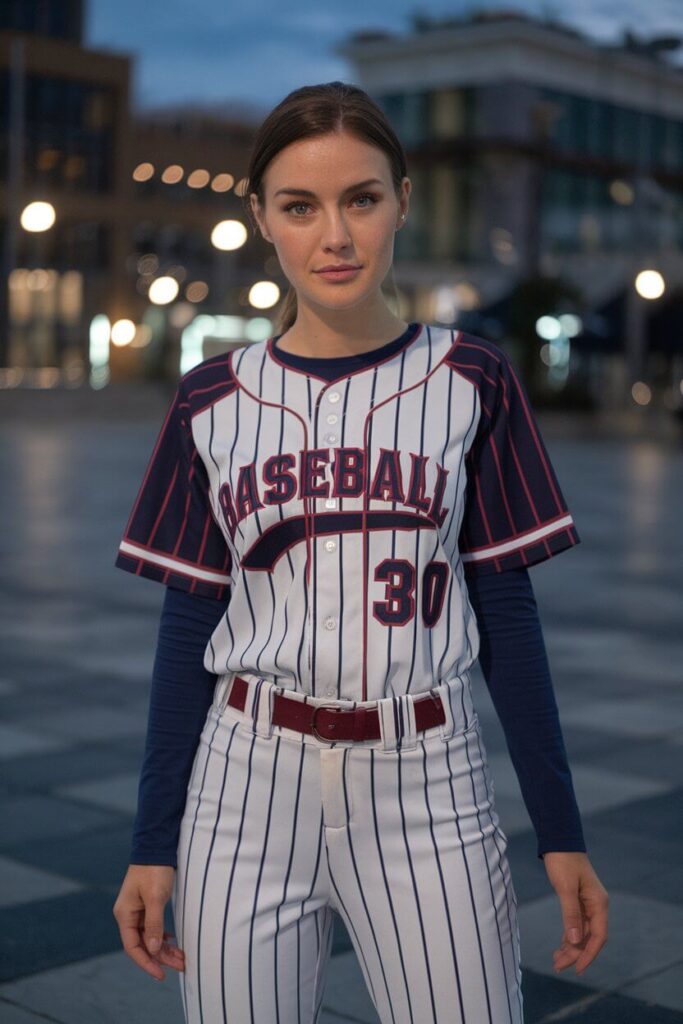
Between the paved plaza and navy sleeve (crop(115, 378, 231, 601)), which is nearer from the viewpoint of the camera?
navy sleeve (crop(115, 378, 231, 601))

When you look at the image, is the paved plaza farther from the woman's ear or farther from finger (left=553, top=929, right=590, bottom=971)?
the woman's ear

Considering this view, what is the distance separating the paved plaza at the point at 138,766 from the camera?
12.9 ft

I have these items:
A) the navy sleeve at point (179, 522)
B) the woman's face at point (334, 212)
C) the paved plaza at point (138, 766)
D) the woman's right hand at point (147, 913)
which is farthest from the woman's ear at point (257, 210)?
the paved plaza at point (138, 766)

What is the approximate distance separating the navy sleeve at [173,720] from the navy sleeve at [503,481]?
0.38m

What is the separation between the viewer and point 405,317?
2962 cm

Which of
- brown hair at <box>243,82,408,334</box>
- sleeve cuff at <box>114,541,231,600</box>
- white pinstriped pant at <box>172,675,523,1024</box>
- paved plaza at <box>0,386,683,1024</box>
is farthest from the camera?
paved plaza at <box>0,386,683,1024</box>

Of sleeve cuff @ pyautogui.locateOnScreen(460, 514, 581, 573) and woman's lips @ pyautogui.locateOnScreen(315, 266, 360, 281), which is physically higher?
woman's lips @ pyautogui.locateOnScreen(315, 266, 360, 281)

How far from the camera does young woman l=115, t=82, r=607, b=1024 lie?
6.80 ft

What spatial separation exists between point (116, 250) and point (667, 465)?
145 ft

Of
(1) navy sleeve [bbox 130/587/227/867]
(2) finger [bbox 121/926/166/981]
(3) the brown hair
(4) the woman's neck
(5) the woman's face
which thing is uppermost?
(3) the brown hair

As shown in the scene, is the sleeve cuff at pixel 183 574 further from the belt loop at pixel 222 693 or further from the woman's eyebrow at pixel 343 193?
the woman's eyebrow at pixel 343 193

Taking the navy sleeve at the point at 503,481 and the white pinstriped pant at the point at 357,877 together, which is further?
the navy sleeve at the point at 503,481

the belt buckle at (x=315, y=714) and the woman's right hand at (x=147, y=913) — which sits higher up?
the belt buckle at (x=315, y=714)

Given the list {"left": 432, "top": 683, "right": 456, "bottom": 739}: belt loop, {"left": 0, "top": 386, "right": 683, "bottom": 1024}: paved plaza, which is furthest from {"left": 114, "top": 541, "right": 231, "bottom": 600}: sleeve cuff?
{"left": 0, "top": 386, "right": 683, "bottom": 1024}: paved plaza
